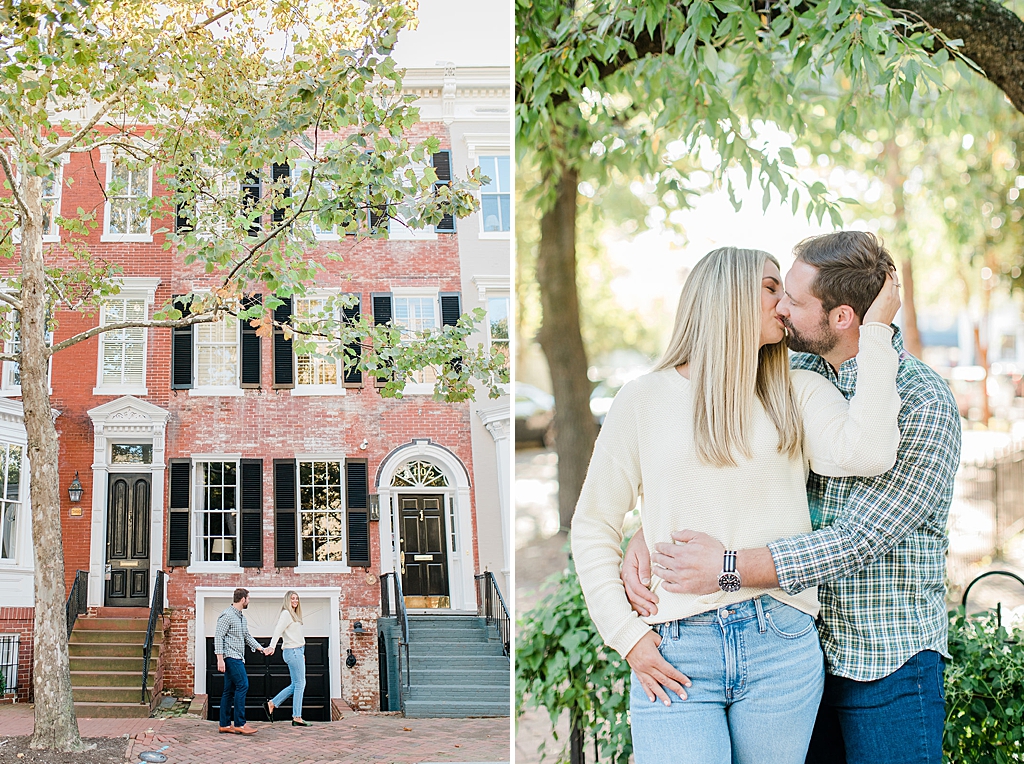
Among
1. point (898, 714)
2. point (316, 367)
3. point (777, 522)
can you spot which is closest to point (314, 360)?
point (316, 367)

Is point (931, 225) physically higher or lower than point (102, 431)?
higher

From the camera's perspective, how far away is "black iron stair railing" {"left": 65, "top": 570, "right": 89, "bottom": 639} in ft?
8.48

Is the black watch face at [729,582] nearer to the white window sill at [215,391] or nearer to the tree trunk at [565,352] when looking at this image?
the white window sill at [215,391]

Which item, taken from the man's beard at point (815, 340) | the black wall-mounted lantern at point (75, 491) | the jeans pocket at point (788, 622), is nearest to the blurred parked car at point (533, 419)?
the black wall-mounted lantern at point (75, 491)

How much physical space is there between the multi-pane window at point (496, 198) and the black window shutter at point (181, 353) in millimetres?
1045

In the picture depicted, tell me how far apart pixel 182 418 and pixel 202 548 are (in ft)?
1.39

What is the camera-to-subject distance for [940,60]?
267 cm

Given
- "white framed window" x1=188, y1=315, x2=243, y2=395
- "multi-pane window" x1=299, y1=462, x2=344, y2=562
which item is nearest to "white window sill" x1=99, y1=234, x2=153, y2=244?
"white framed window" x1=188, y1=315, x2=243, y2=395

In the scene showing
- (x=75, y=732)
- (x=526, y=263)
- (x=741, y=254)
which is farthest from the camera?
(x=526, y=263)

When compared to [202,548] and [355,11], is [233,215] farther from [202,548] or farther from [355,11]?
[202,548]

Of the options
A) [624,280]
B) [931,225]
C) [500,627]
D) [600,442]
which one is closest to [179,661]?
[500,627]

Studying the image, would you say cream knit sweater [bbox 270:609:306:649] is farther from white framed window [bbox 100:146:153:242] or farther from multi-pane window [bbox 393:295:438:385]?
white framed window [bbox 100:146:153:242]

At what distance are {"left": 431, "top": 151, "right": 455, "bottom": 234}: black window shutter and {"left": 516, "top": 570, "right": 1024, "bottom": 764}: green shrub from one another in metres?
1.27

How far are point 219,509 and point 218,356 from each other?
501 mm
